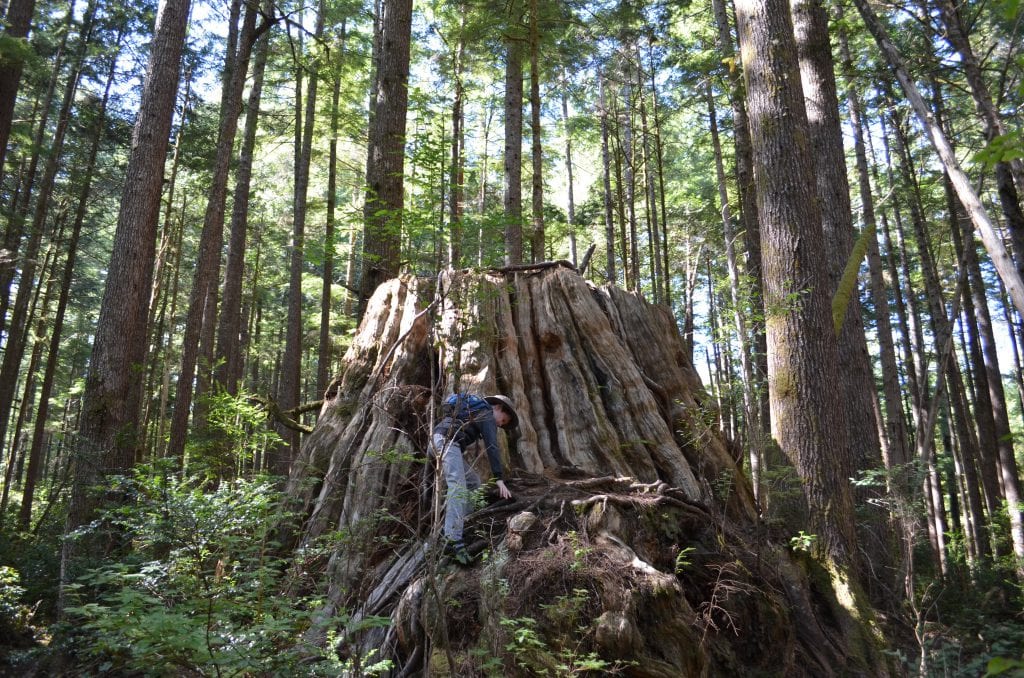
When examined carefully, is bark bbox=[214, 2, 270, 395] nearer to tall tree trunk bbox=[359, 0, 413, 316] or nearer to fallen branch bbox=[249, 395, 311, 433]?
fallen branch bbox=[249, 395, 311, 433]

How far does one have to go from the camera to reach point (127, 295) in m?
7.90

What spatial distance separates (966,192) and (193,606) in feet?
17.6

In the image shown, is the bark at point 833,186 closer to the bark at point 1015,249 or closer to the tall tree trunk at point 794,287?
Result: the bark at point 1015,249

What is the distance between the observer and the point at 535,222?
1252 cm

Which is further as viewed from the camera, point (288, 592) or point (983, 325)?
point (983, 325)

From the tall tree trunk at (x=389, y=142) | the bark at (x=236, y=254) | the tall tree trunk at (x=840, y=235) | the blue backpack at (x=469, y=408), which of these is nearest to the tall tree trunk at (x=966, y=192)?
the tall tree trunk at (x=840, y=235)

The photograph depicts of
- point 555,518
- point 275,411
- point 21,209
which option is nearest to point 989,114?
point 555,518

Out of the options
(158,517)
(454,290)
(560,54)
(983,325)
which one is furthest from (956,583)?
(560,54)

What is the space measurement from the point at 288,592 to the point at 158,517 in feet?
3.63

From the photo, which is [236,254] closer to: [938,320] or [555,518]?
[555,518]

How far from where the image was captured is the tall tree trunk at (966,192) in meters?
3.66

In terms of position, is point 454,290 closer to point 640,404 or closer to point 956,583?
point 640,404

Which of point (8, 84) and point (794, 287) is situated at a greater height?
point (8, 84)

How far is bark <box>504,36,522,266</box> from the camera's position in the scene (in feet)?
36.2
